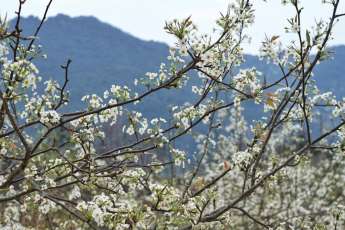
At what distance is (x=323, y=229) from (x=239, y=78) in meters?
1.78

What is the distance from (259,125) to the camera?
242 inches

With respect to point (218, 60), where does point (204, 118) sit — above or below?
below

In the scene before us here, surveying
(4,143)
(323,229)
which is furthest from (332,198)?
(4,143)

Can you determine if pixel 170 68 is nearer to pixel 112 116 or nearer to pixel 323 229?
pixel 112 116

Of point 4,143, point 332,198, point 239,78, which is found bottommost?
point 4,143

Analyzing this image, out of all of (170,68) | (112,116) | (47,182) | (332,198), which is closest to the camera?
(47,182)

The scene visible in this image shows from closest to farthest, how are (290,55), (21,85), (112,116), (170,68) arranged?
1. (21,85)
2. (170,68)
3. (112,116)
4. (290,55)

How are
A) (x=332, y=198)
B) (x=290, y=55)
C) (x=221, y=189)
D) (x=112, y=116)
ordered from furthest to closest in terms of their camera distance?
(x=221, y=189), (x=332, y=198), (x=290, y=55), (x=112, y=116)

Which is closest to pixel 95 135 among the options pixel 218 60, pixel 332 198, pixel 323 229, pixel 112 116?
pixel 112 116

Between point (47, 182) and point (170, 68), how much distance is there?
1.40 meters

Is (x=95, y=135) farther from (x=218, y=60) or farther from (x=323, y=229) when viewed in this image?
(x=323, y=229)

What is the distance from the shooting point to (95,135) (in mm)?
5562

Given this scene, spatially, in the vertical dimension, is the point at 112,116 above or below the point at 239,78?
below

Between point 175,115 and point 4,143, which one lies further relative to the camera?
point 175,115
